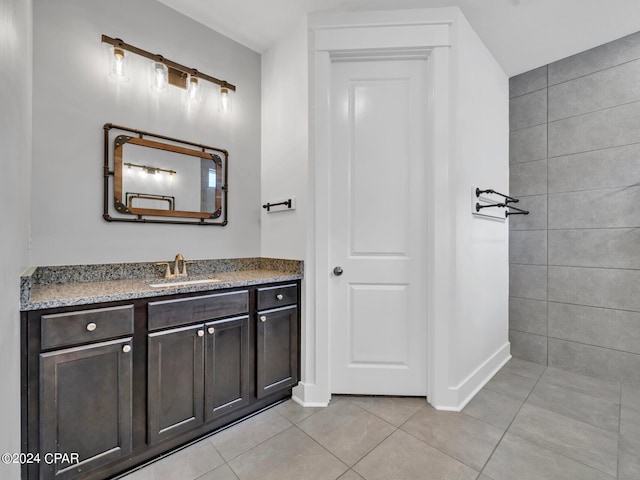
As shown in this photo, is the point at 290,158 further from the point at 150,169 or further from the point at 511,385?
the point at 511,385

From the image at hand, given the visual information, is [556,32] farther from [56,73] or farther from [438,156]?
[56,73]

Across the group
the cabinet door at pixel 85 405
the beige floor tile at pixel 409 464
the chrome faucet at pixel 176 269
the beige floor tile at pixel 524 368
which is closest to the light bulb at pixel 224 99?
the chrome faucet at pixel 176 269

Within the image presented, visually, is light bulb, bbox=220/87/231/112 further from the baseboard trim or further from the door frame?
the baseboard trim

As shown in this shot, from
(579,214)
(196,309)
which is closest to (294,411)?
(196,309)

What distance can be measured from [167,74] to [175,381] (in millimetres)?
1912

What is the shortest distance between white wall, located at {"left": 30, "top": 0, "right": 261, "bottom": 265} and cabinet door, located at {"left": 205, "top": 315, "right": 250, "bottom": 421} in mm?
685

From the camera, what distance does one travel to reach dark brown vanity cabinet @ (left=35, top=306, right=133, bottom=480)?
119 centimetres

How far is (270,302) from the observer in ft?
6.38

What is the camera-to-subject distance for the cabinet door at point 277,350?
189cm

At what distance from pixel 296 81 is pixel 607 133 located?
2503 mm

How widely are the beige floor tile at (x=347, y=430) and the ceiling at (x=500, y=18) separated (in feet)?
8.75

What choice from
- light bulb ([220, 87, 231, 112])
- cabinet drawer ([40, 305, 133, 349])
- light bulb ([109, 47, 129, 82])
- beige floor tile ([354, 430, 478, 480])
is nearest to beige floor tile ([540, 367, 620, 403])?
beige floor tile ([354, 430, 478, 480])

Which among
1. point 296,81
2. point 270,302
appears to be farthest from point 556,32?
point 270,302

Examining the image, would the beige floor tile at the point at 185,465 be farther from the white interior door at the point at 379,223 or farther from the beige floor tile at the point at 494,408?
the beige floor tile at the point at 494,408
